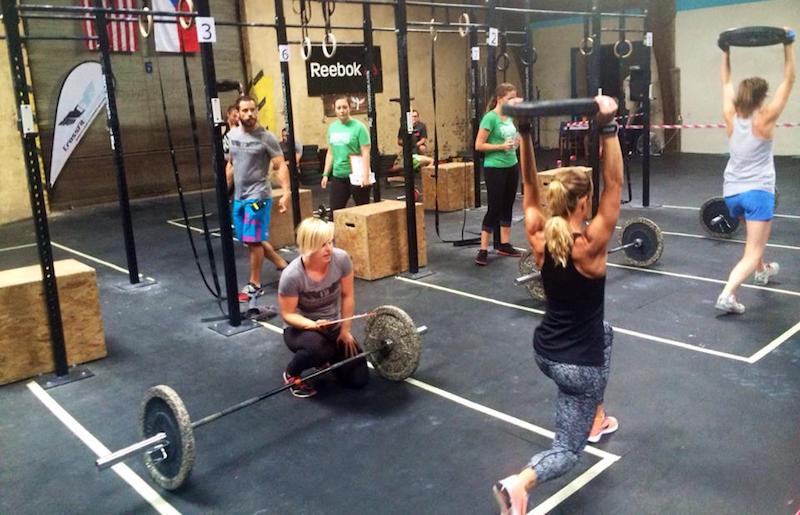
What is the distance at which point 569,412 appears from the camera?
7.63 feet

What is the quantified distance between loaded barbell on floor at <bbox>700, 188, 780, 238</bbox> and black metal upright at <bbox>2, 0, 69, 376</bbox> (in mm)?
5234

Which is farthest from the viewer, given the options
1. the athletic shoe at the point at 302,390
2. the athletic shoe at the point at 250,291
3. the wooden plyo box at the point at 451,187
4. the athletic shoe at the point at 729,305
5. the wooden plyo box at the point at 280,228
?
the wooden plyo box at the point at 451,187

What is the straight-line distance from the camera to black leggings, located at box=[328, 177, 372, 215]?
6445 millimetres

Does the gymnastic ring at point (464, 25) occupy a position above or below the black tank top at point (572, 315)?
above

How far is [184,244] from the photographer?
7.38 meters

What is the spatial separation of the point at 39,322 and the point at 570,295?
9.89 feet

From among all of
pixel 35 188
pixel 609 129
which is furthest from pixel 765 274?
pixel 35 188

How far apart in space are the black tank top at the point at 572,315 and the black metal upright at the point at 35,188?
2662mm

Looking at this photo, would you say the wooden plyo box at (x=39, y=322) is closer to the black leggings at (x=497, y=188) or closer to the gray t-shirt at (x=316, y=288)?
the gray t-shirt at (x=316, y=288)

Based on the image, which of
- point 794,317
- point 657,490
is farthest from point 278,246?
point 657,490

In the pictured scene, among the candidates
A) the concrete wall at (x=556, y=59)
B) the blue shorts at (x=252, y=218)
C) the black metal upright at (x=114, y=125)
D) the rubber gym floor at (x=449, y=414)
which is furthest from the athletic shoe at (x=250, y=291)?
the concrete wall at (x=556, y=59)

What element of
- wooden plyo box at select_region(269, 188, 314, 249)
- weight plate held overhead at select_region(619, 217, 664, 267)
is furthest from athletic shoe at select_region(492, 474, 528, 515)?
wooden plyo box at select_region(269, 188, 314, 249)

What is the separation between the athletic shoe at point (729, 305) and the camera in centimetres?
427

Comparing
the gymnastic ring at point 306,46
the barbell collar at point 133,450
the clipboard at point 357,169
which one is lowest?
the barbell collar at point 133,450
